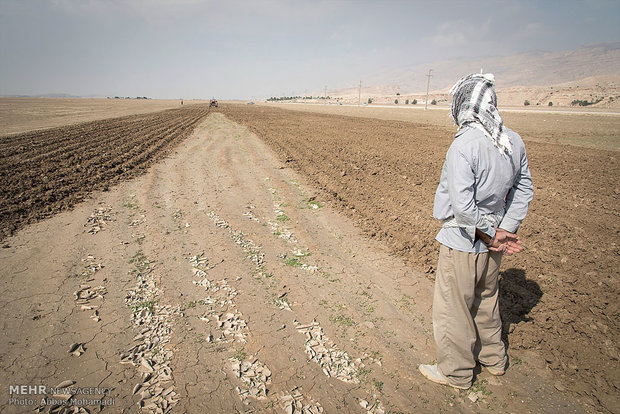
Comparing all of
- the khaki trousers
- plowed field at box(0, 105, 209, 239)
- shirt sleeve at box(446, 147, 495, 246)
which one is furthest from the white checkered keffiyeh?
plowed field at box(0, 105, 209, 239)

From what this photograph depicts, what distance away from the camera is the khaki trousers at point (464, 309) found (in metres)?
2.23

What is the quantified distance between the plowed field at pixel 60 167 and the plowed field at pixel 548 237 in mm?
5723

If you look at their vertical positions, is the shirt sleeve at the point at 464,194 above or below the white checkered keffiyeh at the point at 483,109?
below

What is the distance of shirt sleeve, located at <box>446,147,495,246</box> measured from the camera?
6.67 ft

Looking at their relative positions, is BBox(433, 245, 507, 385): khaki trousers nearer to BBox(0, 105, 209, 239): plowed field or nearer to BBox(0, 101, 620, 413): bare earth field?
BBox(0, 101, 620, 413): bare earth field

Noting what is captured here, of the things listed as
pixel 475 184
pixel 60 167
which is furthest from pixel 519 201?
pixel 60 167

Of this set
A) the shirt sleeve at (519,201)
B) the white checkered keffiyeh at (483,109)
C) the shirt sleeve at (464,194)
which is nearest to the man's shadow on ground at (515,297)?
the shirt sleeve at (519,201)

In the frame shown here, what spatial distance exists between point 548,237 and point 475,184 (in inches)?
174

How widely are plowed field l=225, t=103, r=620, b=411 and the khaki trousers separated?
94cm

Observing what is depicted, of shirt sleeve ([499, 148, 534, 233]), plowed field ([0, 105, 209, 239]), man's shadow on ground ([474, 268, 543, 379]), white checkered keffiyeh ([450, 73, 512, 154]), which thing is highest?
white checkered keffiyeh ([450, 73, 512, 154])

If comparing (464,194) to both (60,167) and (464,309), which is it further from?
(60,167)

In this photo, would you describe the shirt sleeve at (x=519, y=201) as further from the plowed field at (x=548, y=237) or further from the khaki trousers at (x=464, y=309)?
the plowed field at (x=548, y=237)

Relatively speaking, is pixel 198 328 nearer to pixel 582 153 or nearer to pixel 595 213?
pixel 595 213

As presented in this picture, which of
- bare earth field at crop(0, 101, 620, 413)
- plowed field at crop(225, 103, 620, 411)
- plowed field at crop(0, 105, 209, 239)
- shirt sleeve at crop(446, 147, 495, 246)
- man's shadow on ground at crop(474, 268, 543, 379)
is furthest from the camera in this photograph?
plowed field at crop(0, 105, 209, 239)
